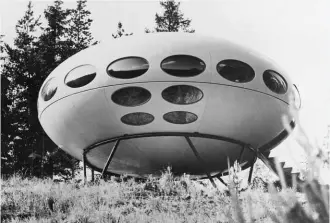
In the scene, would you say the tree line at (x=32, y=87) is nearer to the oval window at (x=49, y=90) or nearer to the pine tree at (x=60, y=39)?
the pine tree at (x=60, y=39)

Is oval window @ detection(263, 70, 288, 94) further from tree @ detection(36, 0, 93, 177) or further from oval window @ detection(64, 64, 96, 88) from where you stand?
tree @ detection(36, 0, 93, 177)

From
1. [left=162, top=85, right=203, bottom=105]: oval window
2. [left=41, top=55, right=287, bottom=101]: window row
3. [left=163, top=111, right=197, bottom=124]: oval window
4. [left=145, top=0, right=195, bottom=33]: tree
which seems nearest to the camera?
[left=162, top=85, right=203, bottom=105]: oval window

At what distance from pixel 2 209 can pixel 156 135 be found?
4211mm

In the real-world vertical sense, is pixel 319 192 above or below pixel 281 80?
below

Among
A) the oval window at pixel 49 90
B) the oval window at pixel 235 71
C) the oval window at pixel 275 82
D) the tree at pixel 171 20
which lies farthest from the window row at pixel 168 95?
the tree at pixel 171 20

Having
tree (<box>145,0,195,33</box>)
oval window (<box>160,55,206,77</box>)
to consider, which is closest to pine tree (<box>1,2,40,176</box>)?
tree (<box>145,0,195,33</box>)

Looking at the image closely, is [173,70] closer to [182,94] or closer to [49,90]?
[182,94]

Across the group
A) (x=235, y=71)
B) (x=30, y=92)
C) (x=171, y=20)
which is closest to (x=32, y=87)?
(x=30, y=92)

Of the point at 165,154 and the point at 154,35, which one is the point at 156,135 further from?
the point at 154,35

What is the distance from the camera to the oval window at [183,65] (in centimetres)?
1193

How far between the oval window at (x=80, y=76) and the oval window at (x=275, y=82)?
425cm

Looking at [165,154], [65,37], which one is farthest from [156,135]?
[65,37]

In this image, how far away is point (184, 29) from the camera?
3669cm

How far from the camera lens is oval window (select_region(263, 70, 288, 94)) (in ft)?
42.7
